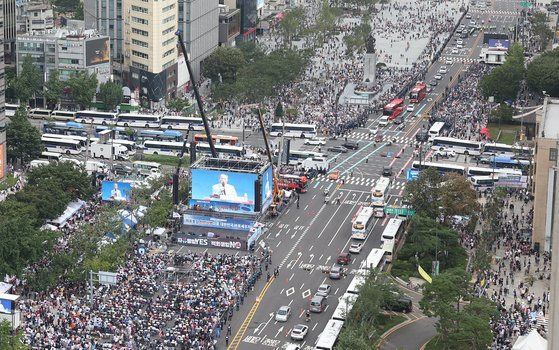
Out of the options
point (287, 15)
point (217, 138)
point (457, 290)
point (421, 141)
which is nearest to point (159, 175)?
point (217, 138)

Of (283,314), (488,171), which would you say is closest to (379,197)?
(488,171)

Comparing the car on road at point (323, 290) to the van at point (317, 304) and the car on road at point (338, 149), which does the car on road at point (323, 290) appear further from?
the car on road at point (338, 149)

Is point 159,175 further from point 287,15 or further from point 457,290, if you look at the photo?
point 287,15

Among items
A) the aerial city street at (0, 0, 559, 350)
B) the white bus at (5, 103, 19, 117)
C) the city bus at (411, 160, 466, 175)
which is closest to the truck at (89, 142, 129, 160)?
→ the aerial city street at (0, 0, 559, 350)

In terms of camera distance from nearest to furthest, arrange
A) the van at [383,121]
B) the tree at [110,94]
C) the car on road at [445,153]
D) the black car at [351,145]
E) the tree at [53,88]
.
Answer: the car on road at [445,153]
the black car at [351,145]
the van at [383,121]
the tree at [53,88]
the tree at [110,94]

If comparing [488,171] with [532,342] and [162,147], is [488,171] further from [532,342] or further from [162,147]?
[532,342]

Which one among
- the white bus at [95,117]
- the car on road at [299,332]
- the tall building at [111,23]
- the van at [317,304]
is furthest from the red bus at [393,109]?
the car on road at [299,332]

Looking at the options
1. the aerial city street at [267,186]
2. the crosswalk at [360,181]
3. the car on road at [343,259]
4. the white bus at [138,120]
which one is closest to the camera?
the aerial city street at [267,186]
